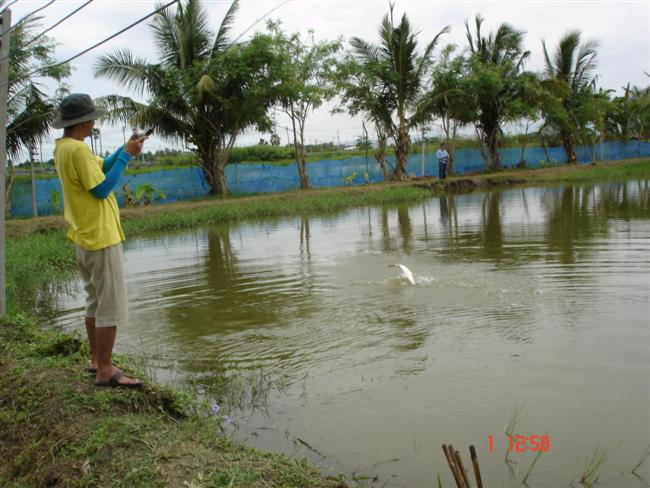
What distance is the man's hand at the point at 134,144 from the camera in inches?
148

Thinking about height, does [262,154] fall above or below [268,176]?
above

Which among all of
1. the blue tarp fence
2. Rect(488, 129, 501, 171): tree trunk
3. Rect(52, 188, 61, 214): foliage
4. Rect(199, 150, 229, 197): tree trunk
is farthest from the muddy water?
Rect(488, 129, 501, 171): tree trunk

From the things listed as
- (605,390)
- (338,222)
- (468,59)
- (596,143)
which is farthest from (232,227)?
(596,143)

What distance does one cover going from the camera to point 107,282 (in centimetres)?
367

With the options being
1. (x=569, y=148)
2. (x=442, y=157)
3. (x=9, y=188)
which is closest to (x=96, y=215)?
(x=9, y=188)

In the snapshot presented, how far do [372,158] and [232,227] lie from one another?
548 inches

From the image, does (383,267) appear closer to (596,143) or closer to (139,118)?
(139,118)

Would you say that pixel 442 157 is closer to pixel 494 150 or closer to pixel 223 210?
pixel 494 150

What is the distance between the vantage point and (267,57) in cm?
2211

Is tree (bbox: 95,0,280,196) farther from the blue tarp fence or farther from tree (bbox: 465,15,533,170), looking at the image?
tree (bbox: 465,15,533,170)

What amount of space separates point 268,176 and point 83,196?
22641mm
